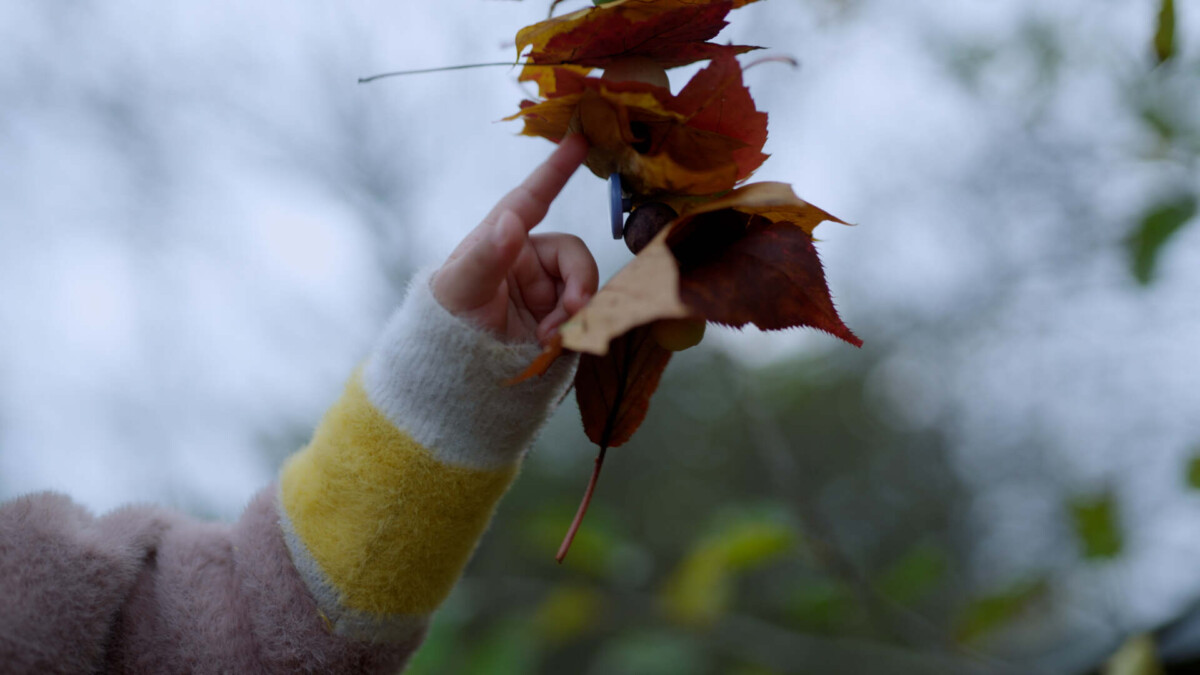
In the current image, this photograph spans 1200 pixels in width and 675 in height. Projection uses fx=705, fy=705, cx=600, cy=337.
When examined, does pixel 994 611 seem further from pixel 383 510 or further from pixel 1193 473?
pixel 383 510

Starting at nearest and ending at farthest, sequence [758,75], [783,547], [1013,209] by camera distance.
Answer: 1. [783,547]
2. [758,75]
3. [1013,209]

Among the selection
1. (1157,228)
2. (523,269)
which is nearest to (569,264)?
(523,269)

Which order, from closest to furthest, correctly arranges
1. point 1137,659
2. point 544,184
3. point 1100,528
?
point 544,184 → point 1137,659 → point 1100,528

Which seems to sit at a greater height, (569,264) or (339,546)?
(569,264)

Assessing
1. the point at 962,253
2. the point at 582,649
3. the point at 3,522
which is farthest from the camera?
the point at 582,649

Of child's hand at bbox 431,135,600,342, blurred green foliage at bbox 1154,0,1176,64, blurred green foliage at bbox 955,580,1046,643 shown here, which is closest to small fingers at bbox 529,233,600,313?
child's hand at bbox 431,135,600,342

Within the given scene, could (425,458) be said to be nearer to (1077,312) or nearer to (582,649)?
(1077,312)

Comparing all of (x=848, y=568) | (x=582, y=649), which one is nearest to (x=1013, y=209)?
(x=848, y=568)

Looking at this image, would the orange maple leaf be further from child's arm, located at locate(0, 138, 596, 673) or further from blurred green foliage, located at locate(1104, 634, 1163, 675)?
blurred green foliage, located at locate(1104, 634, 1163, 675)
